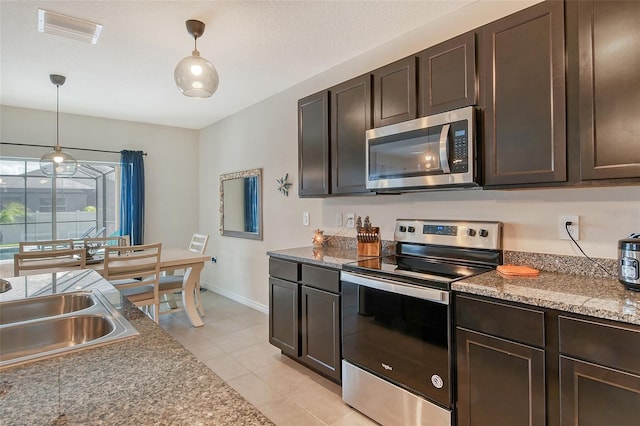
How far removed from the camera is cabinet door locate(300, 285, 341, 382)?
2.31 m

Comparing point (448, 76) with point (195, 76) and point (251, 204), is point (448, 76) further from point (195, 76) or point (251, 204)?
point (251, 204)

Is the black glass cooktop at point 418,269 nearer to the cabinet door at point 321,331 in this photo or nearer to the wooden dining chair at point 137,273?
the cabinet door at point 321,331

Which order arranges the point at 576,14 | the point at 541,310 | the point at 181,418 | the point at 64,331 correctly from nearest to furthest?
the point at 181,418 < the point at 64,331 < the point at 541,310 < the point at 576,14

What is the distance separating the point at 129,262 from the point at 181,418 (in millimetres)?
3021

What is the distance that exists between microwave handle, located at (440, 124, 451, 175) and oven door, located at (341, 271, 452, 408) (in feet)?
2.20

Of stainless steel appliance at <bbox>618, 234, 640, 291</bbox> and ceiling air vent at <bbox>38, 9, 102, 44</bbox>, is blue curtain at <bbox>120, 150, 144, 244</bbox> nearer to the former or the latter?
ceiling air vent at <bbox>38, 9, 102, 44</bbox>

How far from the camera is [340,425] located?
2.02 metres

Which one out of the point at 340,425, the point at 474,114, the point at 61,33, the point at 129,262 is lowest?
the point at 340,425

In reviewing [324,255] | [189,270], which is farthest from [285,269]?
[189,270]

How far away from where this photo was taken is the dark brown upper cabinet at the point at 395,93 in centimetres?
212

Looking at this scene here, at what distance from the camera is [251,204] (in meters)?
4.30

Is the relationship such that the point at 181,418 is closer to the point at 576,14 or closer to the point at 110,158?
the point at 576,14

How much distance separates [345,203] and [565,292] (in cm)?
184

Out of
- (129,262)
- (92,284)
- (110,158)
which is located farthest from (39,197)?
(92,284)
